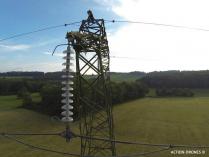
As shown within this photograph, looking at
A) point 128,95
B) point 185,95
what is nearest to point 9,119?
point 128,95

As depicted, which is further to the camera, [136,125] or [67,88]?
[136,125]

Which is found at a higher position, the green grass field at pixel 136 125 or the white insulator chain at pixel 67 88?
the white insulator chain at pixel 67 88

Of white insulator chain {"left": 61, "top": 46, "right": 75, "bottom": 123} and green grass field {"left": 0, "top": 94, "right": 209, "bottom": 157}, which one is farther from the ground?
white insulator chain {"left": 61, "top": 46, "right": 75, "bottom": 123}

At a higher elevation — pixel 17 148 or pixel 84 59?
pixel 84 59

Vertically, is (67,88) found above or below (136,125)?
above

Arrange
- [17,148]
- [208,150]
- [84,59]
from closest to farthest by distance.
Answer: [84,59] < [208,150] < [17,148]

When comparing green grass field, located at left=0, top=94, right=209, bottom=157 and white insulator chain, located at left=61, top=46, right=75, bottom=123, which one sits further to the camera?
green grass field, located at left=0, top=94, right=209, bottom=157

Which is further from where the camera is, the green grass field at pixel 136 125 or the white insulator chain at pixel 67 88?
the green grass field at pixel 136 125

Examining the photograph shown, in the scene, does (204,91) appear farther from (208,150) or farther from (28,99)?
(208,150)
